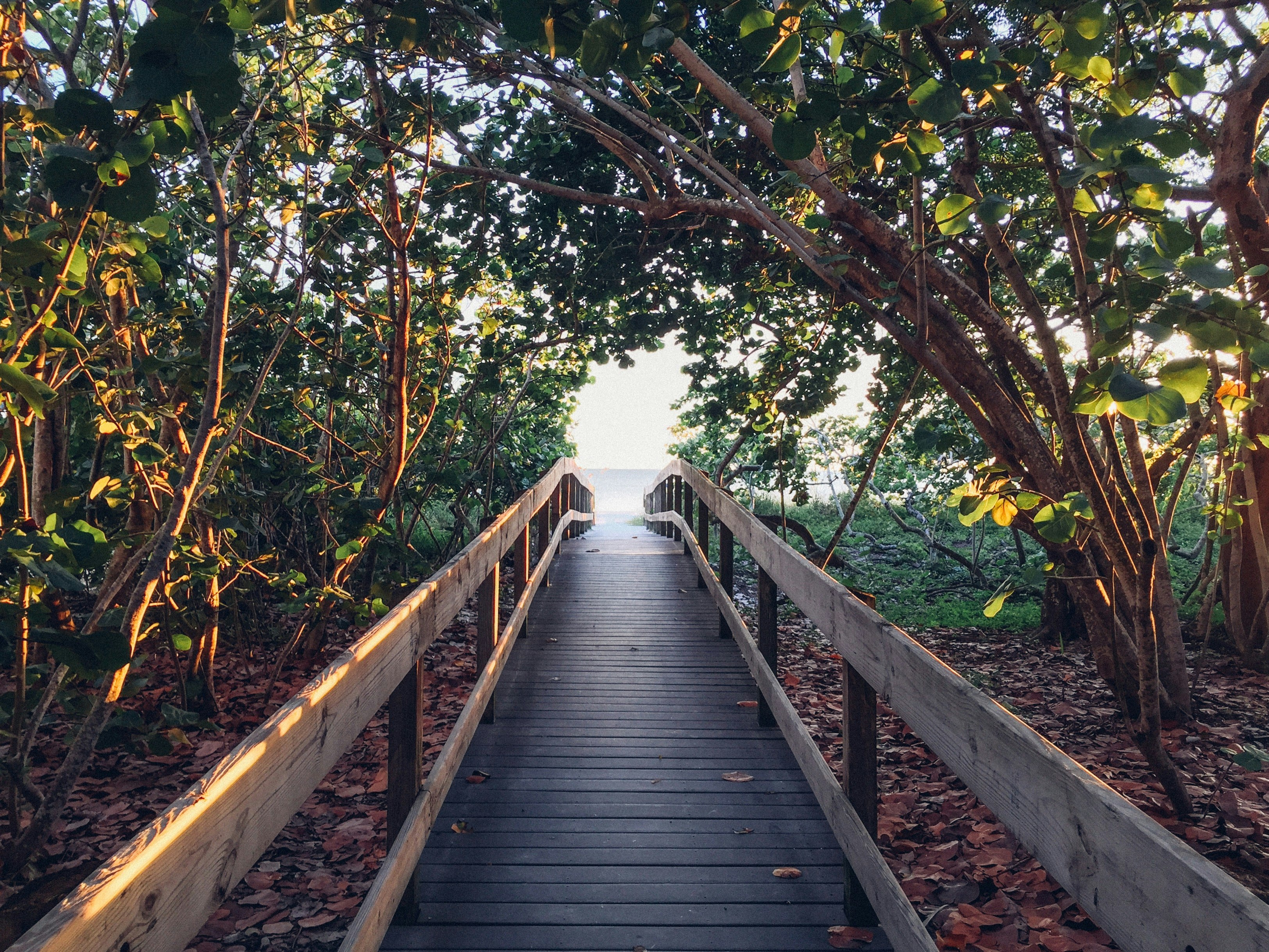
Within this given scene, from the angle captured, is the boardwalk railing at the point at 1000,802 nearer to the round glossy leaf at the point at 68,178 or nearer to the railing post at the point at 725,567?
the railing post at the point at 725,567

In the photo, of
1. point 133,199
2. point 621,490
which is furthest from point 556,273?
point 621,490

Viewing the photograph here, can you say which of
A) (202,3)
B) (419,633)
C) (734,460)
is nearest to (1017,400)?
(419,633)

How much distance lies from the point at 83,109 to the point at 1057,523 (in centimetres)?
221

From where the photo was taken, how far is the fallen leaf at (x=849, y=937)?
226 cm

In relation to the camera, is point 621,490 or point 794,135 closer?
point 794,135

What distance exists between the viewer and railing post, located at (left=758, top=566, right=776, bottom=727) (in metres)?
3.88

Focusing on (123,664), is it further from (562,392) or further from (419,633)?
(562,392)

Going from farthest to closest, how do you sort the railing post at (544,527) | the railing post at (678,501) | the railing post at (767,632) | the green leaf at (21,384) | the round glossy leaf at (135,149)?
the railing post at (678,501), the railing post at (544,527), the railing post at (767,632), the green leaf at (21,384), the round glossy leaf at (135,149)

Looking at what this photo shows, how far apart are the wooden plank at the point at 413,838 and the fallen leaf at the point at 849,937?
1.25 metres

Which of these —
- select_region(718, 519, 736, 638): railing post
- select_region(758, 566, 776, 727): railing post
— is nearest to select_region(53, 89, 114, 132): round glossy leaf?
select_region(758, 566, 776, 727): railing post

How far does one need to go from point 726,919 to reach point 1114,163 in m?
2.28

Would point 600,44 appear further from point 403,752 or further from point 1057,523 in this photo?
point 403,752

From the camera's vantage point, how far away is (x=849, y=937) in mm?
2287

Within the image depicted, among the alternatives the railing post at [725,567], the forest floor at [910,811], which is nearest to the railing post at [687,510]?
the railing post at [725,567]
